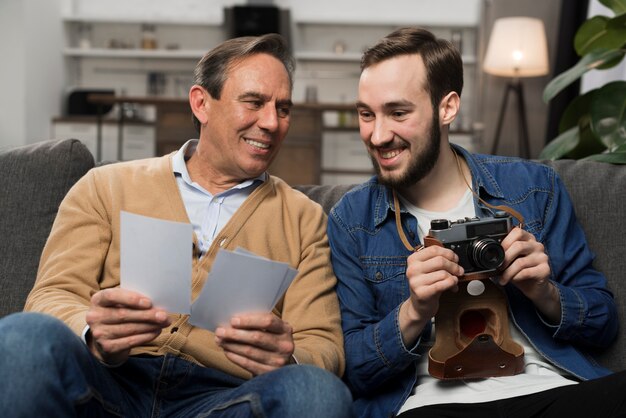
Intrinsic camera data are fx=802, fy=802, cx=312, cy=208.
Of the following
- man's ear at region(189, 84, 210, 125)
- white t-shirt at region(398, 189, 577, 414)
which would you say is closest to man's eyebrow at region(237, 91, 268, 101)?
man's ear at region(189, 84, 210, 125)

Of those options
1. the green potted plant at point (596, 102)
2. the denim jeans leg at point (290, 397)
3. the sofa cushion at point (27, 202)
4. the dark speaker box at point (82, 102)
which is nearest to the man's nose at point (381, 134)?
the denim jeans leg at point (290, 397)

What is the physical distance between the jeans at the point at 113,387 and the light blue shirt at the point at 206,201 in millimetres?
301

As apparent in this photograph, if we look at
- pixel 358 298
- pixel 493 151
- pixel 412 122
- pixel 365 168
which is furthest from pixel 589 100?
pixel 365 168

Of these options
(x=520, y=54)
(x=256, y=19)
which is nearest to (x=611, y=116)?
(x=520, y=54)

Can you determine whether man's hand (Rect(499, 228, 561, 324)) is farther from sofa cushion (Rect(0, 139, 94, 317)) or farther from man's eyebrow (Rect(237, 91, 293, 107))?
sofa cushion (Rect(0, 139, 94, 317))

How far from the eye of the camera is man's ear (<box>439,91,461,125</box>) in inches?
66.1

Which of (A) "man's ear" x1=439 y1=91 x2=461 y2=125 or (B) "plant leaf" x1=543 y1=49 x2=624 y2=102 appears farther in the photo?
(B) "plant leaf" x1=543 y1=49 x2=624 y2=102

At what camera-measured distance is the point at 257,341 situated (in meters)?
1.30

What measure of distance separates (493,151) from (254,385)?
14.4 ft

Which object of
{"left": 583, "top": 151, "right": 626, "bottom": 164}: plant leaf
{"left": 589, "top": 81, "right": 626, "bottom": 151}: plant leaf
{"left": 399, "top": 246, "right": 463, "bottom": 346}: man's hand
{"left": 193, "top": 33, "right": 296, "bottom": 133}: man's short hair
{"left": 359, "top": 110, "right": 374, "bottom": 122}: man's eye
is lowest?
{"left": 399, "top": 246, "right": 463, "bottom": 346}: man's hand

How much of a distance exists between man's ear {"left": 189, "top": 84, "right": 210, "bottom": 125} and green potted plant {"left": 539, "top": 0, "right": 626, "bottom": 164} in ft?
3.55

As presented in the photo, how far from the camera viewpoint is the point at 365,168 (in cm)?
724

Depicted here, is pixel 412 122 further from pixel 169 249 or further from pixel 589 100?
pixel 589 100

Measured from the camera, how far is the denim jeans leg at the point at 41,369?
1132 mm
